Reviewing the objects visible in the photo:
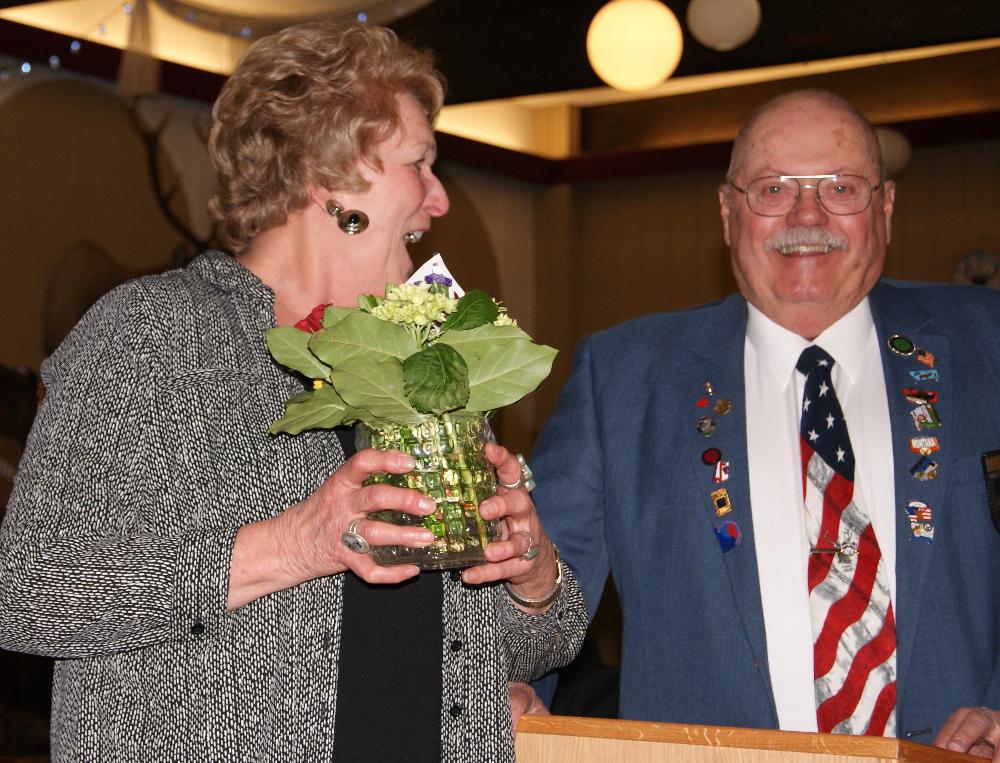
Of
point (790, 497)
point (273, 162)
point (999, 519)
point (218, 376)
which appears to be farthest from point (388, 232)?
point (999, 519)

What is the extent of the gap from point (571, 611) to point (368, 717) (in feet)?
1.37

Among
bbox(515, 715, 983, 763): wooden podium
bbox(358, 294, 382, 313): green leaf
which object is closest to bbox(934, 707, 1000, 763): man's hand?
bbox(515, 715, 983, 763): wooden podium

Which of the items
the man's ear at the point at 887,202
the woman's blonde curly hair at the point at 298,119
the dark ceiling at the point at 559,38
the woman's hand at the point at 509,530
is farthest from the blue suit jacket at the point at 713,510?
the dark ceiling at the point at 559,38

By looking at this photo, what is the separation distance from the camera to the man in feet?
7.61

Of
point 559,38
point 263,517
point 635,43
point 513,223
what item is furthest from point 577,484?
point 513,223

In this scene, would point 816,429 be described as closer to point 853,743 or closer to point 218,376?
point 853,743

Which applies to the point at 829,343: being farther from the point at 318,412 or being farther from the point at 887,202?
the point at 318,412

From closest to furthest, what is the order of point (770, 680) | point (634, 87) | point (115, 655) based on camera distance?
point (115, 655)
point (770, 680)
point (634, 87)

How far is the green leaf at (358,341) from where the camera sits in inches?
62.9

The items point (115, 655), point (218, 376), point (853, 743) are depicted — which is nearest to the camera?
point (853, 743)

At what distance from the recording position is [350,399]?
161cm

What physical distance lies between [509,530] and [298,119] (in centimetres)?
A: 73

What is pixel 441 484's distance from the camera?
65.2 inches

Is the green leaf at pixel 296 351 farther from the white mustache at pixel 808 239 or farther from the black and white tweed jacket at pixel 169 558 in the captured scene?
the white mustache at pixel 808 239
